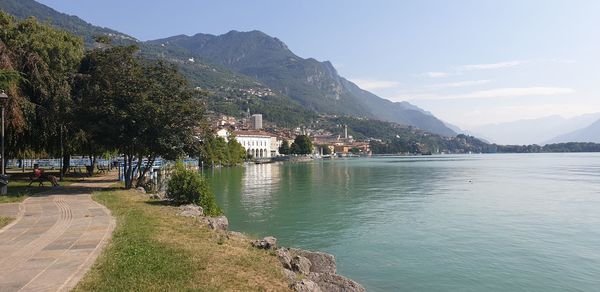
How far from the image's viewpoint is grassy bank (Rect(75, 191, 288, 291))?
855 cm

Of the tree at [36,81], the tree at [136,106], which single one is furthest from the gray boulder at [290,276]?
the tree at [36,81]

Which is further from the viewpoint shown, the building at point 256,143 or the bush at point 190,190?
the building at point 256,143

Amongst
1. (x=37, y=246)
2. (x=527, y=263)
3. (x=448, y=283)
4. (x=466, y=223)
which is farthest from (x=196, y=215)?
(x=466, y=223)

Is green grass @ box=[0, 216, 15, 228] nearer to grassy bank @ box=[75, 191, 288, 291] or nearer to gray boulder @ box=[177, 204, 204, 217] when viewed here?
grassy bank @ box=[75, 191, 288, 291]

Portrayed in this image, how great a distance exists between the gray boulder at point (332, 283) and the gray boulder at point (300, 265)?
0.26 m

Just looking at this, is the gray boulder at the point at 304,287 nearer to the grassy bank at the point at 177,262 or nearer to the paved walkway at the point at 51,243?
the grassy bank at the point at 177,262

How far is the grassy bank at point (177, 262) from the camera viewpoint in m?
8.55

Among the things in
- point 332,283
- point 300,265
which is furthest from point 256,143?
point 332,283

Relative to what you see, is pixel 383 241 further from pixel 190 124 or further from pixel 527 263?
pixel 190 124

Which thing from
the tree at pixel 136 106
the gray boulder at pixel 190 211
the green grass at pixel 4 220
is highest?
the tree at pixel 136 106

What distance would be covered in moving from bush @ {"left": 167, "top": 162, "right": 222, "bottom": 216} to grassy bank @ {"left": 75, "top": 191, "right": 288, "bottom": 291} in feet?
23.8

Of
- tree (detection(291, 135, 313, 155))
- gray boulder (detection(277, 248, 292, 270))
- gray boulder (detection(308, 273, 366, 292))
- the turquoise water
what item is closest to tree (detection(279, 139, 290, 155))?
tree (detection(291, 135, 313, 155))

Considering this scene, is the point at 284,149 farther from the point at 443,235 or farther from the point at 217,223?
the point at 217,223

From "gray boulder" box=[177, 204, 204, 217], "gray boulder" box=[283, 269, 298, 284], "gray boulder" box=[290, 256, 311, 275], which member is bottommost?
"gray boulder" box=[290, 256, 311, 275]
